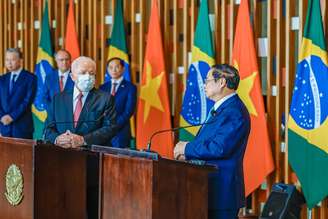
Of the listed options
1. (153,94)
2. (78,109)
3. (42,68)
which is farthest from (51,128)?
(42,68)

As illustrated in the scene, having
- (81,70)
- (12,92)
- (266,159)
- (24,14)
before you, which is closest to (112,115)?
(81,70)

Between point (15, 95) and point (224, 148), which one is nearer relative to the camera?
point (224, 148)

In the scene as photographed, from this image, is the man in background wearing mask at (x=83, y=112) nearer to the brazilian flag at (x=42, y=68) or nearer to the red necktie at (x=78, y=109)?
the red necktie at (x=78, y=109)

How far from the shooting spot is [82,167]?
4113 millimetres

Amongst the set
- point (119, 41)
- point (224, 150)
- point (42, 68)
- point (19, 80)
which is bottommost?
point (224, 150)

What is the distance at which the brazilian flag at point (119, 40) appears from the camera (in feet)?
24.5

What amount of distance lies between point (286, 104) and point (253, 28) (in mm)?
760

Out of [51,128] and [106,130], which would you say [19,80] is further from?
[106,130]

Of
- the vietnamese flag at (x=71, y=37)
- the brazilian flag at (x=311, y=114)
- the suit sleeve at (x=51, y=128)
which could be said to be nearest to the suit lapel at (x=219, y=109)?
the suit sleeve at (x=51, y=128)

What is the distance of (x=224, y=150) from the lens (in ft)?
11.8

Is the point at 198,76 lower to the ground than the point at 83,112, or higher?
higher

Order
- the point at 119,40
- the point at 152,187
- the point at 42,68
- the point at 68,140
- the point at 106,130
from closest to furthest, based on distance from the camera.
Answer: the point at 152,187, the point at 68,140, the point at 106,130, the point at 119,40, the point at 42,68

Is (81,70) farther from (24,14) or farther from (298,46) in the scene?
(24,14)

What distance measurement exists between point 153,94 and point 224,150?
3475 mm
